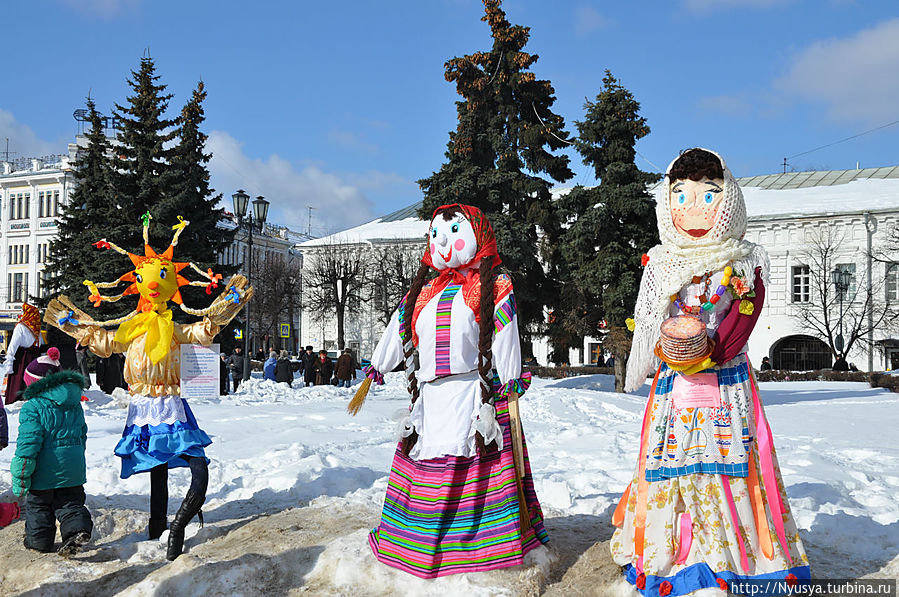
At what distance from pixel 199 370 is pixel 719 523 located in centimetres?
384

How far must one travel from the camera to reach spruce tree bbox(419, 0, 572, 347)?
20.6m

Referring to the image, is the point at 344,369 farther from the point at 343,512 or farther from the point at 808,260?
the point at 808,260

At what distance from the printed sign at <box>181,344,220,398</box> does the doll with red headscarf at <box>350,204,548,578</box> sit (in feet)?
5.57

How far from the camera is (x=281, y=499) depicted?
7.22 m

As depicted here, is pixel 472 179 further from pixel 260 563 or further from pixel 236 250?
pixel 236 250

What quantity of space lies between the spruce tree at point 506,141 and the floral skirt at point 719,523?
1583 centimetres

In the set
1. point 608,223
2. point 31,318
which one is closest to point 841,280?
point 608,223

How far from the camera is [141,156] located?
85.4ft

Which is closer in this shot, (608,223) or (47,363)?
(47,363)

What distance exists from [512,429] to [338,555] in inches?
54.5

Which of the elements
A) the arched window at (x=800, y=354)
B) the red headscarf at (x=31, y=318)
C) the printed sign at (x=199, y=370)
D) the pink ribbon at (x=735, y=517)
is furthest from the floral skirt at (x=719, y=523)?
the arched window at (x=800, y=354)

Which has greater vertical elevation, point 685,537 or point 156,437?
point 156,437

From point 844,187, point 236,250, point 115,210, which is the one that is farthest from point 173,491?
point 236,250

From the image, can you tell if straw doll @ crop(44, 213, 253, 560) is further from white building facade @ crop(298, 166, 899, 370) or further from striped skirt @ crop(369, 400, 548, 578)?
white building facade @ crop(298, 166, 899, 370)
